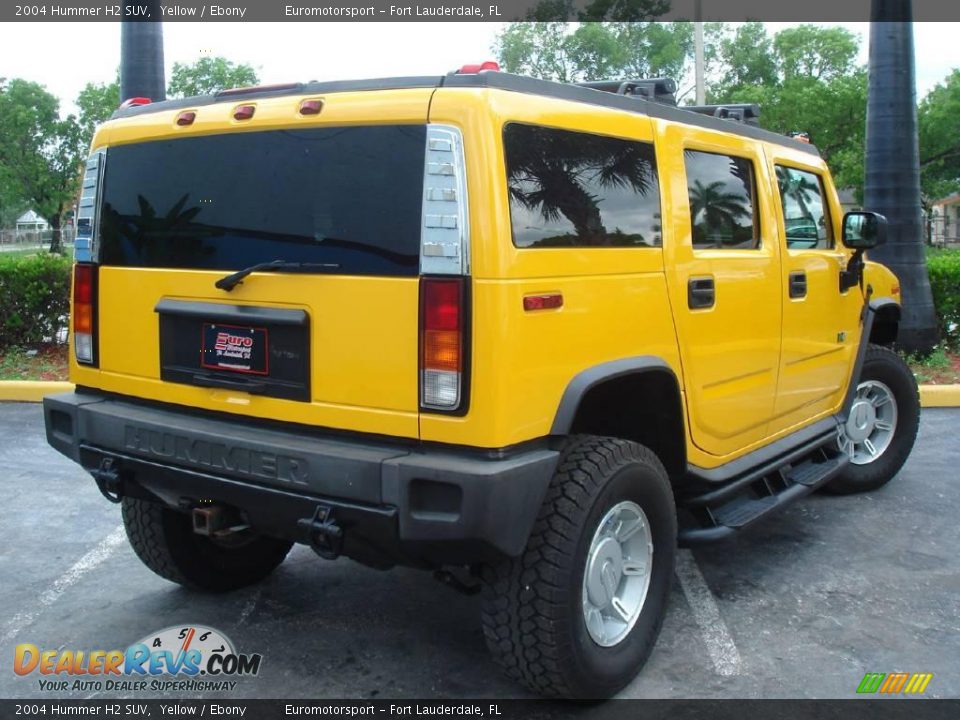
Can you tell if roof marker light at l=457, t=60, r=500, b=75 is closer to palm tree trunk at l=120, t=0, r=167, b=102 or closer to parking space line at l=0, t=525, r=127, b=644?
parking space line at l=0, t=525, r=127, b=644

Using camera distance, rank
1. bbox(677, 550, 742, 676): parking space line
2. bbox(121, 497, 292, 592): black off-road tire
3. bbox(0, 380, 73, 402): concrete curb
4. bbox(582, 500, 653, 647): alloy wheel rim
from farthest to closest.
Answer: bbox(0, 380, 73, 402): concrete curb, bbox(121, 497, 292, 592): black off-road tire, bbox(677, 550, 742, 676): parking space line, bbox(582, 500, 653, 647): alloy wheel rim

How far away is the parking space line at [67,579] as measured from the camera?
379cm

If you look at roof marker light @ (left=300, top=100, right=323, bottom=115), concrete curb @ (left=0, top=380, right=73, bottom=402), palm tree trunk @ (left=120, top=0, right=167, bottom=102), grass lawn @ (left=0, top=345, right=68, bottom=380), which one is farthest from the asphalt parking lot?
palm tree trunk @ (left=120, top=0, right=167, bottom=102)

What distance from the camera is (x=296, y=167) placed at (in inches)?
119

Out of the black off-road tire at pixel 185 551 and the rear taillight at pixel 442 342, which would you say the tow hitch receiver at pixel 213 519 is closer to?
the black off-road tire at pixel 185 551

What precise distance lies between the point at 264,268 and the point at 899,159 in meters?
7.81

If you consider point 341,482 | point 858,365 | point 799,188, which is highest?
point 799,188

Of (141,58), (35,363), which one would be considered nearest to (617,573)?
(141,58)

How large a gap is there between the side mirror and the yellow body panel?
2.65 ft

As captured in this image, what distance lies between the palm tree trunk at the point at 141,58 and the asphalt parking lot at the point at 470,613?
492cm

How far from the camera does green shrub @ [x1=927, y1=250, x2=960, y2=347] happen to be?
9367 mm

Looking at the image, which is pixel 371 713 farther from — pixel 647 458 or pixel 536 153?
pixel 536 153

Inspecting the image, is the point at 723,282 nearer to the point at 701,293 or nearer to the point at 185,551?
the point at 701,293

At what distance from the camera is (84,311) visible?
362 cm
